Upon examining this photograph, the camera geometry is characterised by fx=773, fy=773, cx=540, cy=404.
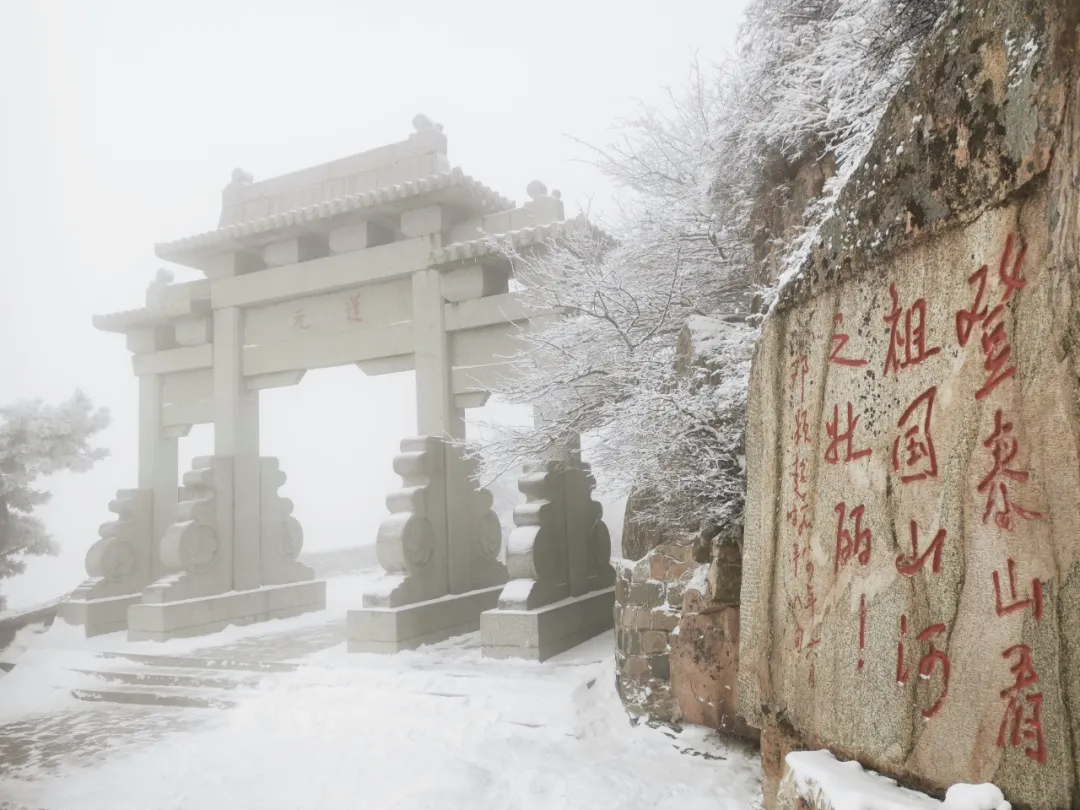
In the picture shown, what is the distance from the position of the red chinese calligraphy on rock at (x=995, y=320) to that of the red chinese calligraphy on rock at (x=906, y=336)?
13 centimetres

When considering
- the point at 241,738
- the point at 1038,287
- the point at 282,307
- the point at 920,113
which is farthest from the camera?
the point at 282,307

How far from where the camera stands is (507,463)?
6.36 m

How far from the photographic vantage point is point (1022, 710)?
1.60 meters

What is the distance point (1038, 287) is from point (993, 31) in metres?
0.58

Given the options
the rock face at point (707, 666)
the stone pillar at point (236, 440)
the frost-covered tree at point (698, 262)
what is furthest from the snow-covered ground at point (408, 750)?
the stone pillar at point (236, 440)

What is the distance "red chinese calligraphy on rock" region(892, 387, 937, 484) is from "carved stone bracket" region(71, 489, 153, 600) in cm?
926

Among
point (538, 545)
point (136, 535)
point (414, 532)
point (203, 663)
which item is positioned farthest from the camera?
point (136, 535)

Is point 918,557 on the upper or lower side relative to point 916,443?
lower

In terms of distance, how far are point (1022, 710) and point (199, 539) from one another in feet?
27.8

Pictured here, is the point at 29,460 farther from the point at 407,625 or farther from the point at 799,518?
the point at 799,518

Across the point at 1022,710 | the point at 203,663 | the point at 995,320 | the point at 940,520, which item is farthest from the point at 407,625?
the point at 995,320

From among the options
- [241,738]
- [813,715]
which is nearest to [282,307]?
[241,738]

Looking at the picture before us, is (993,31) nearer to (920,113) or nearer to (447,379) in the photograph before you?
(920,113)

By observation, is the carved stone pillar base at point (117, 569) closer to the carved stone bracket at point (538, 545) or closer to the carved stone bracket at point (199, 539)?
the carved stone bracket at point (199, 539)
